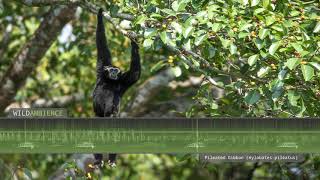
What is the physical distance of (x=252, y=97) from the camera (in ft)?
23.8

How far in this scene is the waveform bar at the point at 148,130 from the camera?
7023mm

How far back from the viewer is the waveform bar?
7.02m

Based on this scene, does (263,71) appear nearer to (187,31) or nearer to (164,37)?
(187,31)

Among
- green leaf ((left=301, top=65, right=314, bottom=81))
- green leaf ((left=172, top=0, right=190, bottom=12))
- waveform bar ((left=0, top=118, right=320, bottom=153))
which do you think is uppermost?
green leaf ((left=172, top=0, right=190, bottom=12))

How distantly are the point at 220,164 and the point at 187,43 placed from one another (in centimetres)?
139

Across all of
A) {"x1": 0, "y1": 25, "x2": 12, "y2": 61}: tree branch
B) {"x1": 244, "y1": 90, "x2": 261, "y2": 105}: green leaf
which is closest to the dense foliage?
{"x1": 244, "y1": 90, "x2": 261, "y2": 105}: green leaf

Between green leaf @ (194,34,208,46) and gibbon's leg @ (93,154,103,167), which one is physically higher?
green leaf @ (194,34,208,46)

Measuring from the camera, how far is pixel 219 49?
25.7 ft

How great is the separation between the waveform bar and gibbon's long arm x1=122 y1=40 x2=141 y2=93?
5.74ft

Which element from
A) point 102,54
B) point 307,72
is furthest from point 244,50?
point 102,54

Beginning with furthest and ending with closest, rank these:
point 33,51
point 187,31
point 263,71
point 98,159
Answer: point 33,51 < point 98,159 < point 263,71 < point 187,31

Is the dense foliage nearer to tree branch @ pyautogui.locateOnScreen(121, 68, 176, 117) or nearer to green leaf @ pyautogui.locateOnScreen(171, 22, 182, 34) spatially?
green leaf @ pyautogui.locateOnScreen(171, 22, 182, 34)

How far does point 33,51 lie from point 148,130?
4978mm

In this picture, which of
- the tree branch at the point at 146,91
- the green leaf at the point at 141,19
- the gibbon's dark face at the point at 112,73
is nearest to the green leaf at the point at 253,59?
the green leaf at the point at 141,19
